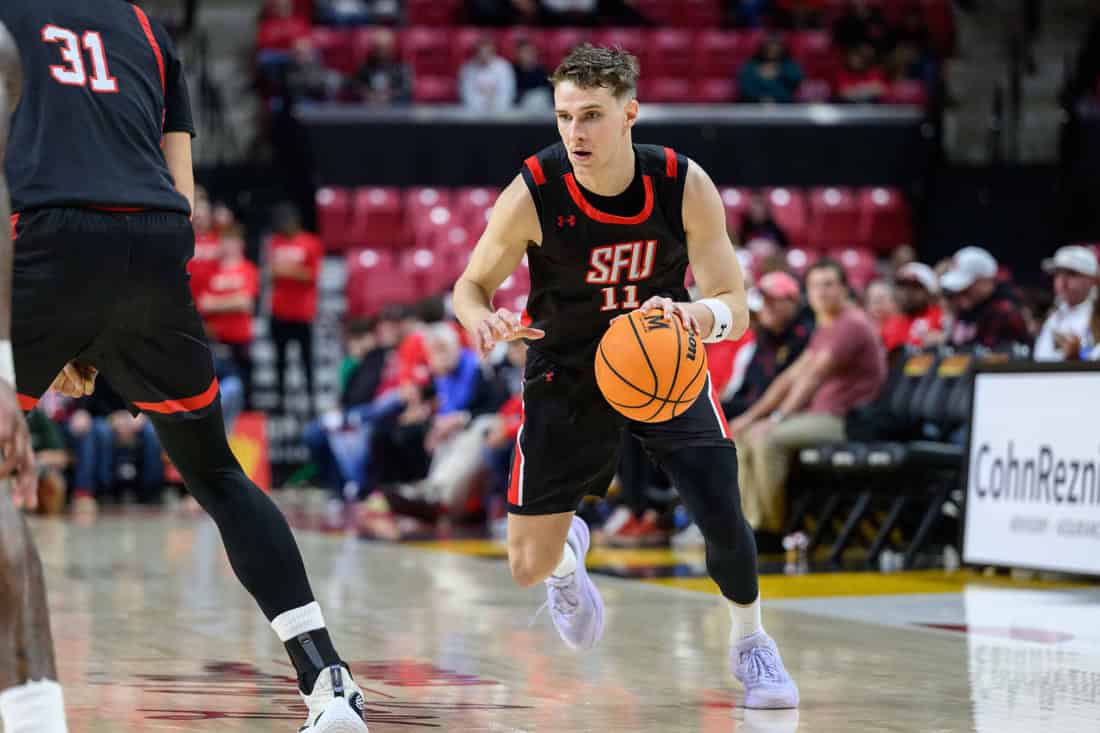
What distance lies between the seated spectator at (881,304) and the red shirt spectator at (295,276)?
5.68m

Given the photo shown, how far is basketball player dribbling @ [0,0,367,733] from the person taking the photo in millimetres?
3604

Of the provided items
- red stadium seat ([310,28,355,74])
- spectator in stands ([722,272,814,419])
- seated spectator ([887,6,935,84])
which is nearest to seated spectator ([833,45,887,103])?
seated spectator ([887,6,935,84])

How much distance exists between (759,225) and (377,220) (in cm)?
410

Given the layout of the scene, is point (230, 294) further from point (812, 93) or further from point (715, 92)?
point (812, 93)

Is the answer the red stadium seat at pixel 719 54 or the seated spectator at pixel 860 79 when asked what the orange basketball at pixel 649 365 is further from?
the red stadium seat at pixel 719 54

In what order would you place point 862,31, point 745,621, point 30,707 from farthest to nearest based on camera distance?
point 862,31, point 745,621, point 30,707

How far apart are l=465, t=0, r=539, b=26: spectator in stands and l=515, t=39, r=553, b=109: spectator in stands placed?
133 centimetres

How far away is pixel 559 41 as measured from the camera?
19.0 meters

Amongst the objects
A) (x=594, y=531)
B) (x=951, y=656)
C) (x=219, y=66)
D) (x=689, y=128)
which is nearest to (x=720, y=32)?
(x=689, y=128)

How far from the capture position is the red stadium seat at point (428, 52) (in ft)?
62.0

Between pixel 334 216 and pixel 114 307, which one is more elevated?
pixel 114 307

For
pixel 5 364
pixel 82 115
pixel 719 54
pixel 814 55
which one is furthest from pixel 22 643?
pixel 814 55

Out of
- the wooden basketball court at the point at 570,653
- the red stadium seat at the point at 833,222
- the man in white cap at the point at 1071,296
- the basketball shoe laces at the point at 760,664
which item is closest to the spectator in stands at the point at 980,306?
the man in white cap at the point at 1071,296

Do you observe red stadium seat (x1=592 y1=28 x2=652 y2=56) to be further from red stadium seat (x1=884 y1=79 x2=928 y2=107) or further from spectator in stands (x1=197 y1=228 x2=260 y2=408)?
spectator in stands (x1=197 y1=228 x2=260 y2=408)
